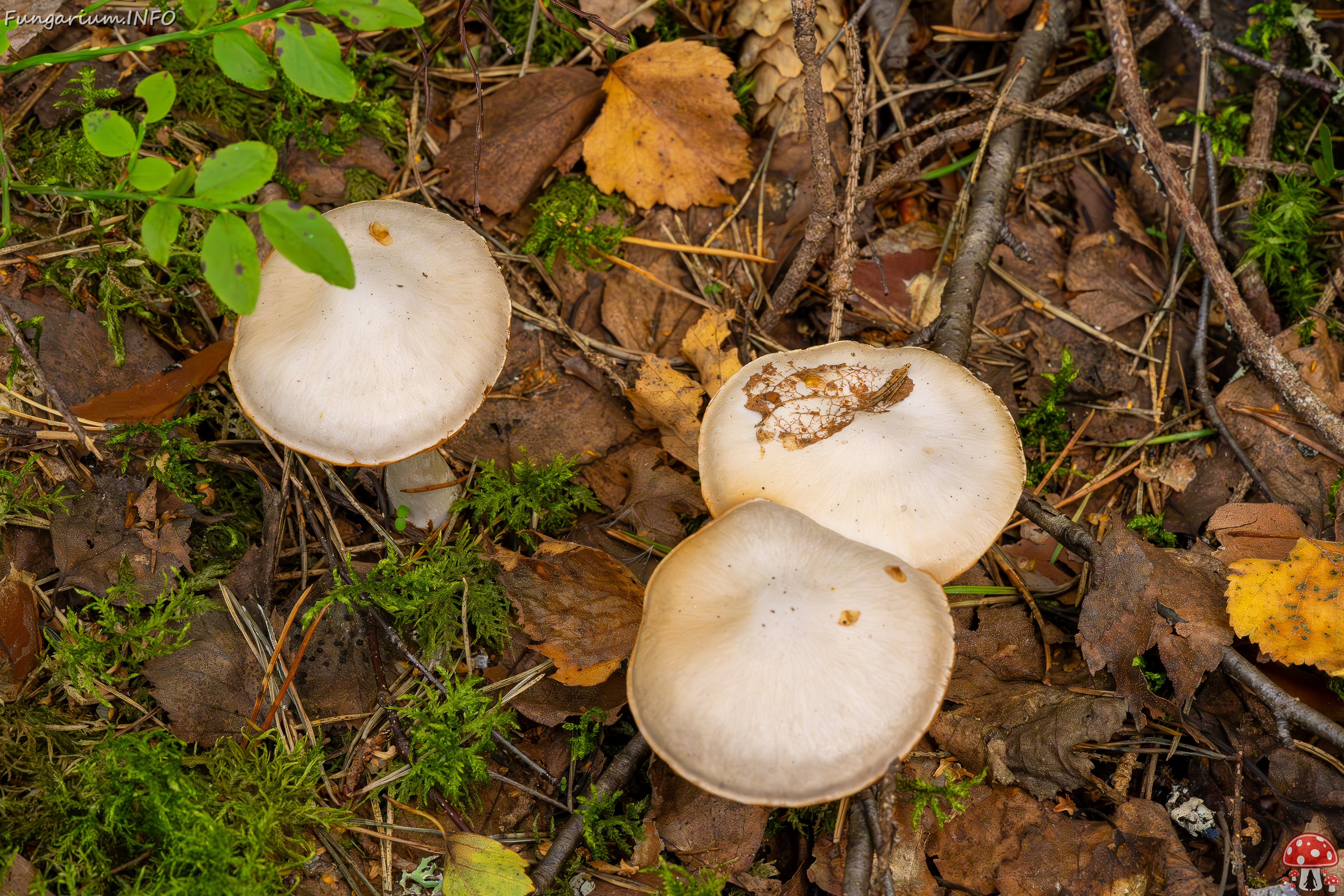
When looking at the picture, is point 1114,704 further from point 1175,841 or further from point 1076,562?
point 1076,562

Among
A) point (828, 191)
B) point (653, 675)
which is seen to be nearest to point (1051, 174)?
point (828, 191)

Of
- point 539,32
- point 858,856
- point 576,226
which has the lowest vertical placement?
point 858,856

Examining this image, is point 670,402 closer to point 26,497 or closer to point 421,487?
point 421,487

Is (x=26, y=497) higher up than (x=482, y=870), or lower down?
higher up

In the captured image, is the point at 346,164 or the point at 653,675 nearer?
the point at 653,675

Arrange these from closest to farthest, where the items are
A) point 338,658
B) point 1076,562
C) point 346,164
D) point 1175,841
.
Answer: point 1175,841
point 338,658
point 1076,562
point 346,164

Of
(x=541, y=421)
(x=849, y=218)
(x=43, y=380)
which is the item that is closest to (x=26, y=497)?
(x=43, y=380)

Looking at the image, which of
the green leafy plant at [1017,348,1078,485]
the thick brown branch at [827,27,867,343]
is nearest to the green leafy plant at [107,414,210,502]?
the thick brown branch at [827,27,867,343]
